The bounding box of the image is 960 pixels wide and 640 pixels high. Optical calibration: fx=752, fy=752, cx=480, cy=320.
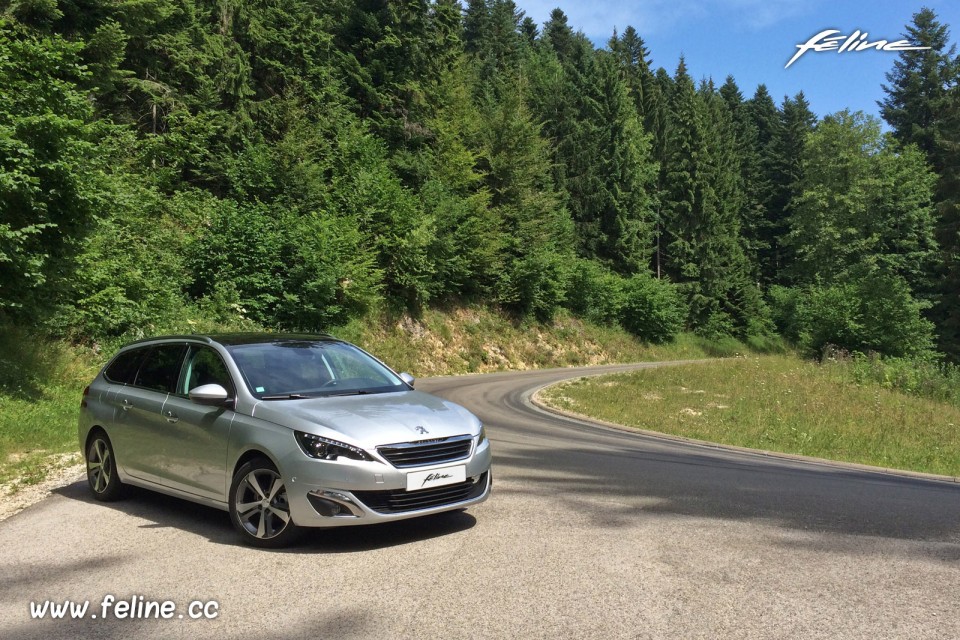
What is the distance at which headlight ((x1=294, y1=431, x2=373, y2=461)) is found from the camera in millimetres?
5676

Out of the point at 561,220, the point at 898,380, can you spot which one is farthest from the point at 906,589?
the point at 561,220

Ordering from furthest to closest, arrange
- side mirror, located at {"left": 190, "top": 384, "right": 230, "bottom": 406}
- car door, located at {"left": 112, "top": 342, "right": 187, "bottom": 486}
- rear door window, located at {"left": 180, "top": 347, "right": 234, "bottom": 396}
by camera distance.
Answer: car door, located at {"left": 112, "top": 342, "right": 187, "bottom": 486}
rear door window, located at {"left": 180, "top": 347, "right": 234, "bottom": 396}
side mirror, located at {"left": 190, "top": 384, "right": 230, "bottom": 406}

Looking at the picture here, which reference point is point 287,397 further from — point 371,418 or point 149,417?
point 149,417

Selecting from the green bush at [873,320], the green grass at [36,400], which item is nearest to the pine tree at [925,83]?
the green bush at [873,320]

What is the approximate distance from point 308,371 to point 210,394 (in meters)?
0.98

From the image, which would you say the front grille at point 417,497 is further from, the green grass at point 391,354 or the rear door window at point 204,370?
the green grass at point 391,354

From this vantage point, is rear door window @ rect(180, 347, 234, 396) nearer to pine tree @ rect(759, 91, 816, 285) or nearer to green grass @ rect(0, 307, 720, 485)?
green grass @ rect(0, 307, 720, 485)

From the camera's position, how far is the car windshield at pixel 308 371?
664 cm

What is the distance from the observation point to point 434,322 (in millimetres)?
39562

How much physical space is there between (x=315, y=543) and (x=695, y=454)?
852cm

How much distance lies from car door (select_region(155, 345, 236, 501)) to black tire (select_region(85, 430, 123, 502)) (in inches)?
48.0

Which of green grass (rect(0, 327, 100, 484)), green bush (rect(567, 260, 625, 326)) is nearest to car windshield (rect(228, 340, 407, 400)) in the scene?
green grass (rect(0, 327, 100, 484))

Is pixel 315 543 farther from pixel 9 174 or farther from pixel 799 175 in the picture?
pixel 799 175

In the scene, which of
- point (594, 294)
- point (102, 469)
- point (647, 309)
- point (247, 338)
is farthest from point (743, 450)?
point (647, 309)
